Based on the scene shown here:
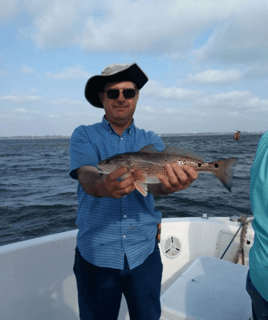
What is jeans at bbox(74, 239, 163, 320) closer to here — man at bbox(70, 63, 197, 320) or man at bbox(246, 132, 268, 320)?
man at bbox(70, 63, 197, 320)

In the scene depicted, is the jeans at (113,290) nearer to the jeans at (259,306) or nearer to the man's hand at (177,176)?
the man's hand at (177,176)

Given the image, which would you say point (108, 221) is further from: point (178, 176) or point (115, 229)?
point (178, 176)

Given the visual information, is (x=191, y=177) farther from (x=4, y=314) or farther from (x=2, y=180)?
(x=2, y=180)

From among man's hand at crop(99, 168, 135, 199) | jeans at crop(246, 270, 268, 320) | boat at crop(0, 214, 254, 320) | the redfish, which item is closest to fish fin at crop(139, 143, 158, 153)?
the redfish

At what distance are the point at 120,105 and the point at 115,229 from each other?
1.75 meters

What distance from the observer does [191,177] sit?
123 inches

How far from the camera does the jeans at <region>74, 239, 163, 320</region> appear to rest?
3.02 metres

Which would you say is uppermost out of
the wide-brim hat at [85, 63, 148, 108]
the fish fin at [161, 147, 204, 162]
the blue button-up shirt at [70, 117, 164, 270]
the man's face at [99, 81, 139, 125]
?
the wide-brim hat at [85, 63, 148, 108]

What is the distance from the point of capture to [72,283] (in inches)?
201

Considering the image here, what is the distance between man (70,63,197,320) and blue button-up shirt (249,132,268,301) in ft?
3.26

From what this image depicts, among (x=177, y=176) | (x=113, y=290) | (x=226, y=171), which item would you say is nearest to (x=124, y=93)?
(x=177, y=176)

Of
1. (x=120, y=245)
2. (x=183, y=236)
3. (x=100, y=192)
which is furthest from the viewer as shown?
(x=183, y=236)

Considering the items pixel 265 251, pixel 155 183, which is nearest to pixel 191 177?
pixel 155 183

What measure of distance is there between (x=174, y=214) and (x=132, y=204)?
10144 millimetres
